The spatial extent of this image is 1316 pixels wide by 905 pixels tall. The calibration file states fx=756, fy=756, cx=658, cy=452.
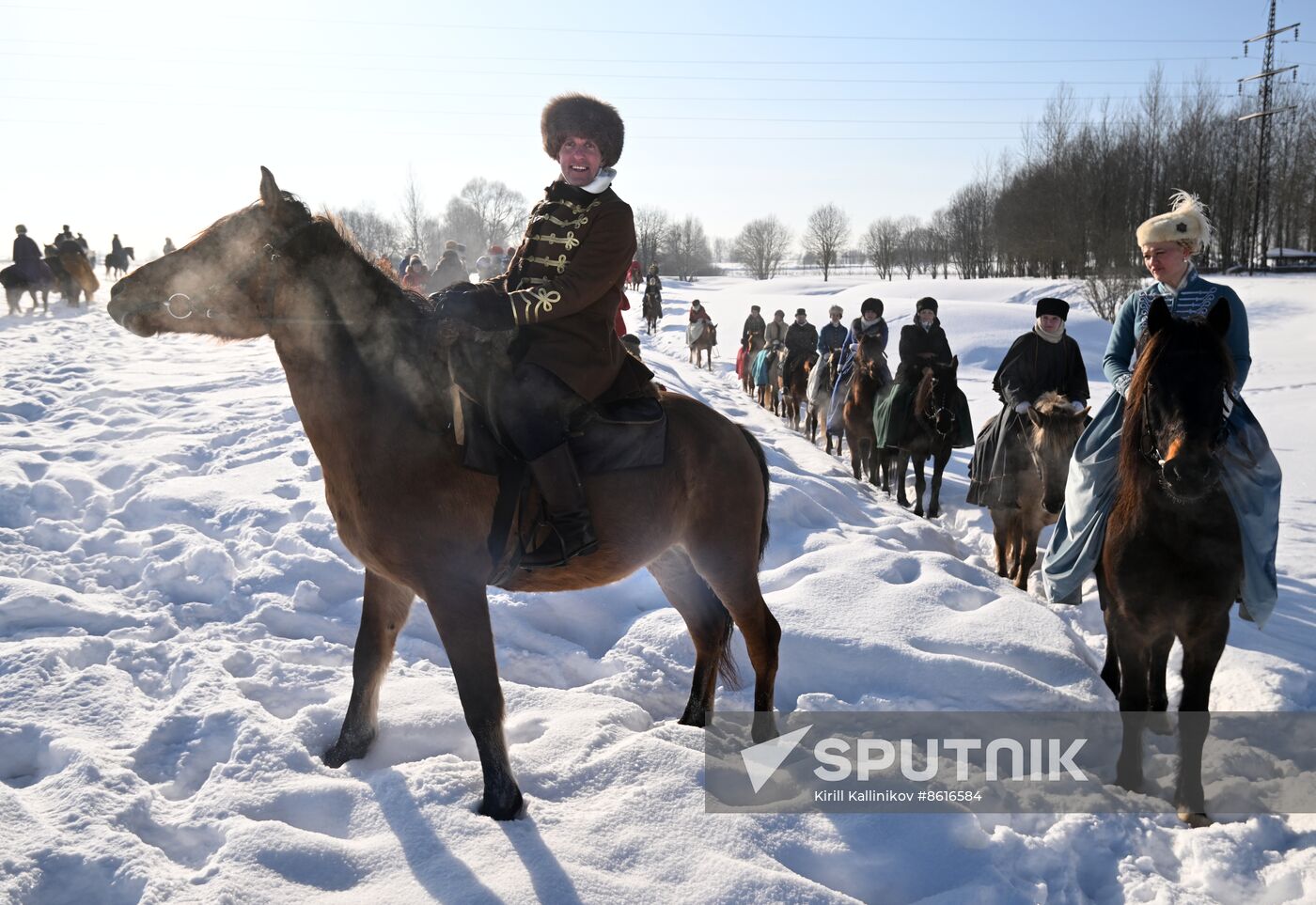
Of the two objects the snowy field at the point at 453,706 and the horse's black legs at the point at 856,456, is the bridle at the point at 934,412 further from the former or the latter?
the snowy field at the point at 453,706

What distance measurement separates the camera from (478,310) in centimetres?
288

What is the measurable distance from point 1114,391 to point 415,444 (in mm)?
3535

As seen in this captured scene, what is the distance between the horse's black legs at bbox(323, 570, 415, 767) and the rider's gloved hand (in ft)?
3.99

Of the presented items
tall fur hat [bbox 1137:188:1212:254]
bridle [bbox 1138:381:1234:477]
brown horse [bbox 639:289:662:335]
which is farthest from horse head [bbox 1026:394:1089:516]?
brown horse [bbox 639:289:662:335]

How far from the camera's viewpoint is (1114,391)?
13.1 ft

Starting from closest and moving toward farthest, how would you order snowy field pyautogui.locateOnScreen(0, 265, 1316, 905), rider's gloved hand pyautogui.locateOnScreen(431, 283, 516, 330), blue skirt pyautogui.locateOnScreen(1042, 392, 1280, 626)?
snowy field pyautogui.locateOnScreen(0, 265, 1316, 905)
rider's gloved hand pyautogui.locateOnScreen(431, 283, 516, 330)
blue skirt pyautogui.locateOnScreen(1042, 392, 1280, 626)

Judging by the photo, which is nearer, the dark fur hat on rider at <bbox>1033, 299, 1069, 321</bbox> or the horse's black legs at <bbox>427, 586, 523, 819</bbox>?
the horse's black legs at <bbox>427, 586, 523, 819</bbox>

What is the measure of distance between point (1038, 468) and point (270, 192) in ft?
20.9

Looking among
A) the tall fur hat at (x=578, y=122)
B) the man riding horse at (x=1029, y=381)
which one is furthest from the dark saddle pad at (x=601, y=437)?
the man riding horse at (x=1029, y=381)

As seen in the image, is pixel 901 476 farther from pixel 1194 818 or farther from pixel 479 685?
pixel 479 685

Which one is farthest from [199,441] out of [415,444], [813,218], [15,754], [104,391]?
[813,218]

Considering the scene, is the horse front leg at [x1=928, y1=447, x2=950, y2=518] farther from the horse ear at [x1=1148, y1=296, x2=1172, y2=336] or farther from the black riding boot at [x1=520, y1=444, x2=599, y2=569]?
the black riding boot at [x1=520, y1=444, x2=599, y2=569]

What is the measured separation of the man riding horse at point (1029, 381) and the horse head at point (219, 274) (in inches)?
247

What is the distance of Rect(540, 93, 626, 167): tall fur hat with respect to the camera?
119 inches
